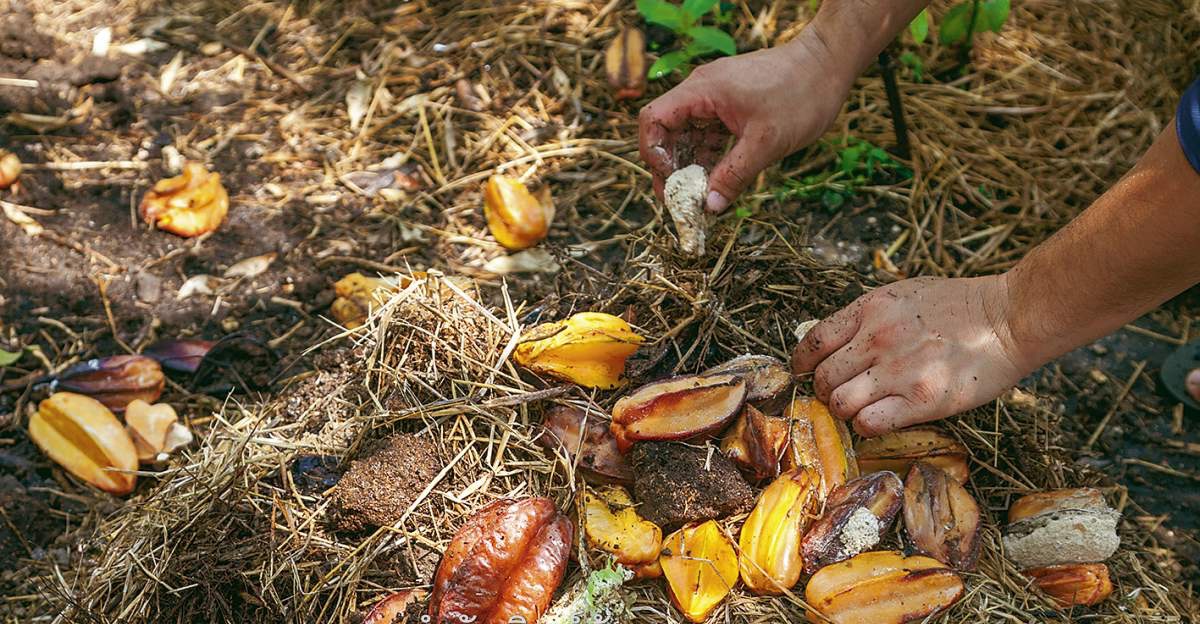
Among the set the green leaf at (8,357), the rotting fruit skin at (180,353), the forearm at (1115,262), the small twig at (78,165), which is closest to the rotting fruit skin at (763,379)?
the forearm at (1115,262)

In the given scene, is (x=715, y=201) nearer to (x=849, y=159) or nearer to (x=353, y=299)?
(x=849, y=159)

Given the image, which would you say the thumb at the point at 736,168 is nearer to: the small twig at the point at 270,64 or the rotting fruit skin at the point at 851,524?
the rotting fruit skin at the point at 851,524

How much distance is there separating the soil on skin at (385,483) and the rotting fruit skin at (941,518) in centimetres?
114

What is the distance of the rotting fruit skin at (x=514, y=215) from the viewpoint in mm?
3117

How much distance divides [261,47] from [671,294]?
8.55ft

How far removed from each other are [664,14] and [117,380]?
7.37ft

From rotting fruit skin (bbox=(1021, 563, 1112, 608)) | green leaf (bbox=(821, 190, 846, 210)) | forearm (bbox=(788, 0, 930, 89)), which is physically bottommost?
rotting fruit skin (bbox=(1021, 563, 1112, 608))

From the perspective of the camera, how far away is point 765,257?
8.16 feet

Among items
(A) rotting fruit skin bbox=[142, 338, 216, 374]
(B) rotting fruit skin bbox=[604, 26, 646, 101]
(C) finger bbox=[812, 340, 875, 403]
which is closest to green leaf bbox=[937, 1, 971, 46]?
→ (B) rotting fruit skin bbox=[604, 26, 646, 101]

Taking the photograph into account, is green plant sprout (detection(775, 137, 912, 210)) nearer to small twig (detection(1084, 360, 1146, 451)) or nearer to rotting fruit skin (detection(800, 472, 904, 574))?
small twig (detection(1084, 360, 1146, 451))

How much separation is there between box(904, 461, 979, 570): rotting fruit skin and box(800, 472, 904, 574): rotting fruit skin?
0.16 ft

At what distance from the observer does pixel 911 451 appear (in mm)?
2152

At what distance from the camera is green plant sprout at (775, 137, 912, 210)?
3.22m

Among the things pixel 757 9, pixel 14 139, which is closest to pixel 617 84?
pixel 757 9
